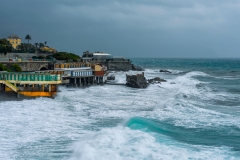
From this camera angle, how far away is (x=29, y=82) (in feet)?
104

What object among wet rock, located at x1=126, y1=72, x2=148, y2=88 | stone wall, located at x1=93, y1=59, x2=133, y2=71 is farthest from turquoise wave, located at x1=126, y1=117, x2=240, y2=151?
stone wall, located at x1=93, y1=59, x2=133, y2=71

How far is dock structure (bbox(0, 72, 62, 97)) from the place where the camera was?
3150 cm

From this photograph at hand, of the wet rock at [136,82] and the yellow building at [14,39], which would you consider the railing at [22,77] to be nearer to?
the wet rock at [136,82]

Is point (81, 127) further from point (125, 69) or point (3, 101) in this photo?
point (125, 69)

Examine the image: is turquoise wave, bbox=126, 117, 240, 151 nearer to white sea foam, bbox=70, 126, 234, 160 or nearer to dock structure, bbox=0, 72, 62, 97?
white sea foam, bbox=70, 126, 234, 160

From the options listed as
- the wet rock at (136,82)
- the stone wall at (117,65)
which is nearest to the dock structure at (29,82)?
the wet rock at (136,82)

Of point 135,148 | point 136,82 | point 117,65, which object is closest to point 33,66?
point 136,82

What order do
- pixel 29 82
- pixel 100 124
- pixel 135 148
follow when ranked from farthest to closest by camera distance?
pixel 29 82 → pixel 100 124 → pixel 135 148

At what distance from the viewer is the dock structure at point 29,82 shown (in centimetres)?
3150

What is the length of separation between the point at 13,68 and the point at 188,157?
36.4 meters

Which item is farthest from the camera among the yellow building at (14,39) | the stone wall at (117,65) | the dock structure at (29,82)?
the yellow building at (14,39)

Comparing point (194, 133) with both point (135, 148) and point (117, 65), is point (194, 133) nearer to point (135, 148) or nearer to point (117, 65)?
point (135, 148)

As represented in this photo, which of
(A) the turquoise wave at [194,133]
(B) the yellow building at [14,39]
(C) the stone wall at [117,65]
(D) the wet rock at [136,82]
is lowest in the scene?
(A) the turquoise wave at [194,133]

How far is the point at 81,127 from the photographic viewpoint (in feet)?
66.4
